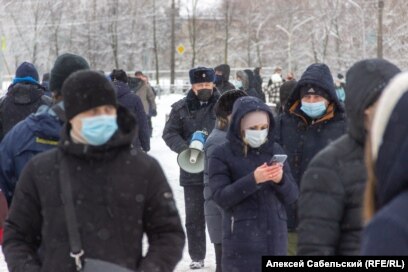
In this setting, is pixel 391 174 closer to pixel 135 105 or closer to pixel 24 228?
pixel 24 228

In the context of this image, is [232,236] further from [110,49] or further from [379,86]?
[110,49]

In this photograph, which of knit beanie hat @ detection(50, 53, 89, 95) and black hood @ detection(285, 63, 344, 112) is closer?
knit beanie hat @ detection(50, 53, 89, 95)

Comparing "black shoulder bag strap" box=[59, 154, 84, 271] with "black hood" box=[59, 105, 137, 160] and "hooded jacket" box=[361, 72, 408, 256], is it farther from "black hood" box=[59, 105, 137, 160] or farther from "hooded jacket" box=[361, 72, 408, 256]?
"hooded jacket" box=[361, 72, 408, 256]

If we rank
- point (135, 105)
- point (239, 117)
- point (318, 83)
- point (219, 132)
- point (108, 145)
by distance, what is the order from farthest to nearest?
point (135, 105)
point (219, 132)
point (318, 83)
point (239, 117)
point (108, 145)

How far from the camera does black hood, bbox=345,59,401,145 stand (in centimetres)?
316

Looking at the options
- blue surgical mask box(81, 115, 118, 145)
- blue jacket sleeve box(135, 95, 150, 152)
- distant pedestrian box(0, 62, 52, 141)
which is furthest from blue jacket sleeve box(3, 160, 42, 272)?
blue jacket sleeve box(135, 95, 150, 152)

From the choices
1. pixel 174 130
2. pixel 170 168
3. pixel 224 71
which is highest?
pixel 174 130

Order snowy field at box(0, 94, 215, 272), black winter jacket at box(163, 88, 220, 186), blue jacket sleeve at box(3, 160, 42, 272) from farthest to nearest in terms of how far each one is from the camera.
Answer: snowy field at box(0, 94, 215, 272) → black winter jacket at box(163, 88, 220, 186) → blue jacket sleeve at box(3, 160, 42, 272)

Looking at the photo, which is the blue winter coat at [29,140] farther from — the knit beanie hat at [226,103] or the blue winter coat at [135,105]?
the blue winter coat at [135,105]

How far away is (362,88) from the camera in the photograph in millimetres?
3195

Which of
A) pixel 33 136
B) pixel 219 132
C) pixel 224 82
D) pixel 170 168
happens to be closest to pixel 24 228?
pixel 33 136

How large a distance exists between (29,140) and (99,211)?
1553mm

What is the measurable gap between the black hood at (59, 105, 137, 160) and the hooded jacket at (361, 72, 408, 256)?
145cm

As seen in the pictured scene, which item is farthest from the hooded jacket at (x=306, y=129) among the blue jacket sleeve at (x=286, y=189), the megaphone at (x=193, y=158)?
the megaphone at (x=193, y=158)
